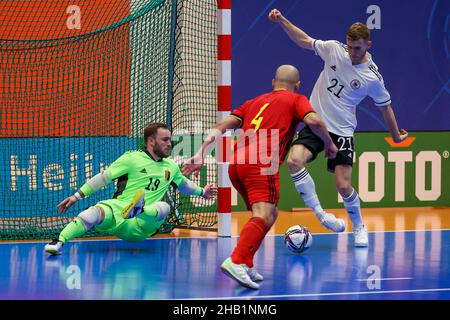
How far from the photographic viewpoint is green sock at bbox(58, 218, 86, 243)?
31.9 feet

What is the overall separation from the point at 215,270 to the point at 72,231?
65.4 inches

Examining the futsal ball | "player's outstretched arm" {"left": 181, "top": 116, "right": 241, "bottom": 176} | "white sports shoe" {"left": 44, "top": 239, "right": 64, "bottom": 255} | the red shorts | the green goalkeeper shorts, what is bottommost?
"white sports shoe" {"left": 44, "top": 239, "right": 64, "bottom": 255}

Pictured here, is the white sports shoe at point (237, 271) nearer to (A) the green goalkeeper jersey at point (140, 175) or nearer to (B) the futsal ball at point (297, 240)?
(B) the futsal ball at point (297, 240)

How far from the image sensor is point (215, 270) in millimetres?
8945

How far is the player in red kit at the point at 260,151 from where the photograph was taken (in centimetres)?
→ 789

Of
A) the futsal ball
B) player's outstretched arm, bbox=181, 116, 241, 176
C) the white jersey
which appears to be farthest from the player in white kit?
player's outstretched arm, bbox=181, 116, 241, 176

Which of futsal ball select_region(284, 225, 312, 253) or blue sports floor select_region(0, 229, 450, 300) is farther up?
futsal ball select_region(284, 225, 312, 253)

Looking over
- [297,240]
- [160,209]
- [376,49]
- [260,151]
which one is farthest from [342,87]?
[376,49]

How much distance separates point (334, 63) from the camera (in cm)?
1053

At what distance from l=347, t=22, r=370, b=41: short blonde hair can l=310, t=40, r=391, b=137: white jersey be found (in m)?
0.37

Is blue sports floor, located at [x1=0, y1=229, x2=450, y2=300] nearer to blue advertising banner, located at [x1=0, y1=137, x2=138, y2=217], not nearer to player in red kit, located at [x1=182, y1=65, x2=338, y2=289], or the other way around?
player in red kit, located at [x1=182, y1=65, x2=338, y2=289]

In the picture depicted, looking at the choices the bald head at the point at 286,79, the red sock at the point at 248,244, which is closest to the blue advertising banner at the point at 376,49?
the bald head at the point at 286,79

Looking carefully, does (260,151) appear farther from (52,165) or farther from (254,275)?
(52,165)
